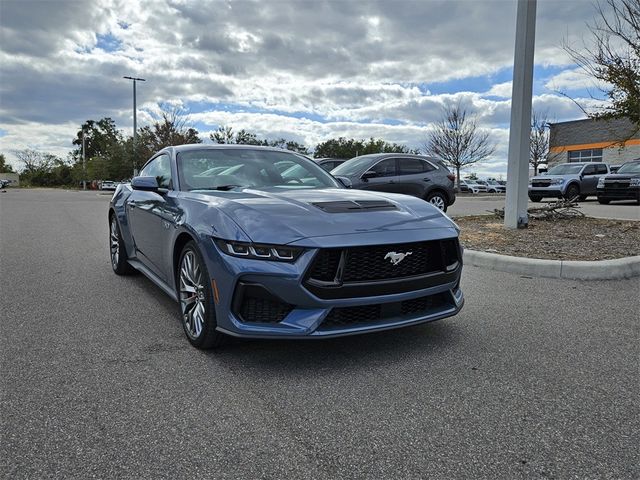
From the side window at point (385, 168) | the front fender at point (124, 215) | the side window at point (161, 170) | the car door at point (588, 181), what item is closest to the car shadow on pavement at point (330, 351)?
the side window at point (161, 170)

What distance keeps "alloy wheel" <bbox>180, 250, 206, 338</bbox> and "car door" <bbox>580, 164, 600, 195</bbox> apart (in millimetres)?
19702

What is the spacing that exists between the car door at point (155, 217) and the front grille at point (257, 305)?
1143 mm

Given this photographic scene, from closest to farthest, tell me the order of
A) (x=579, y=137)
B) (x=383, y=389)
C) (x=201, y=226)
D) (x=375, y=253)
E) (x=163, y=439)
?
(x=163, y=439) < (x=383, y=389) < (x=375, y=253) < (x=201, y=226) < (x=579, y=137)

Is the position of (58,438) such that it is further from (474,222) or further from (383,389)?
(474,222)

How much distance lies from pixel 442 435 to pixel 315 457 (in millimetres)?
603

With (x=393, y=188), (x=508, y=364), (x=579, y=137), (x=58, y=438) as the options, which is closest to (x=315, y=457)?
(x=58, y=438)

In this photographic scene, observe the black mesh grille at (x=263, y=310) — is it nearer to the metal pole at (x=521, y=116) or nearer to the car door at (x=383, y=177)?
the metal pole at (x=521, y=116)

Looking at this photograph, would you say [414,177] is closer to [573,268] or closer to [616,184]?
[573,268]

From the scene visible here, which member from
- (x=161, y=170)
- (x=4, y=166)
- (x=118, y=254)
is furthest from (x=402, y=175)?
(x=4, y=166)

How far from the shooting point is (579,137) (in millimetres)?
40562

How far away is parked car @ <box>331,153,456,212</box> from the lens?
11523 millimetres

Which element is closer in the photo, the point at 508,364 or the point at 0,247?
the point at 508,364

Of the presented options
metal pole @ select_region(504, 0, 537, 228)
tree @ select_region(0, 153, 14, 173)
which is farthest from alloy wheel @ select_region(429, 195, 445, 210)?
tree @ select_region(0, 153, 14, 173)

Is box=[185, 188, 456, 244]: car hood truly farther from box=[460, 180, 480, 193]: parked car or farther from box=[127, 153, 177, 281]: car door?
box=[460, 180, 480, 193]: parked car
